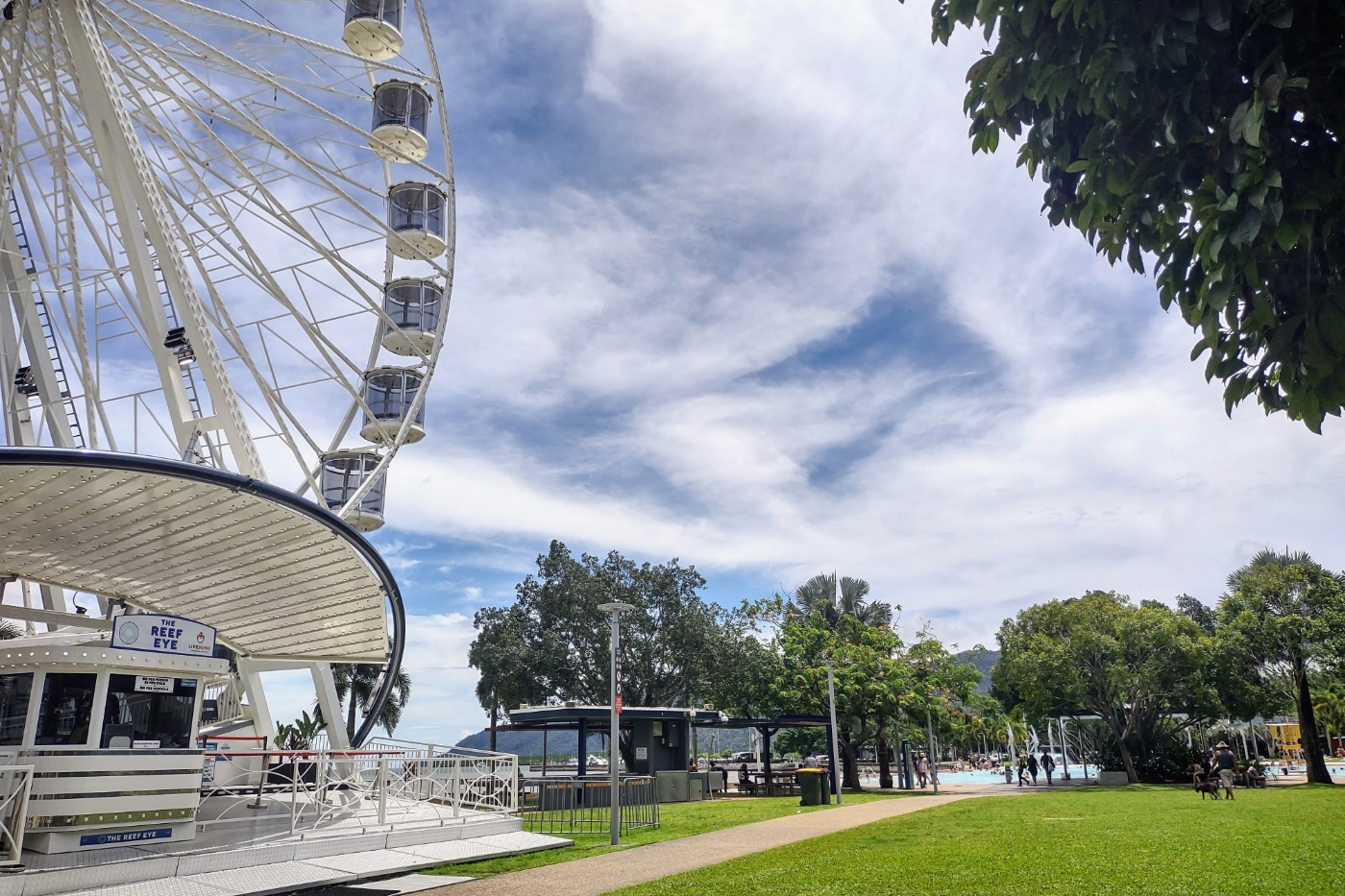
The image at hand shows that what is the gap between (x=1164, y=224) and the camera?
503cm

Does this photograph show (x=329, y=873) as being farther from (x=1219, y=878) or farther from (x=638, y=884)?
(x=1219, y=878)

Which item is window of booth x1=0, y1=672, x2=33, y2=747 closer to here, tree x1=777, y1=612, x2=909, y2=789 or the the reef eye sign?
the the reef eye sign

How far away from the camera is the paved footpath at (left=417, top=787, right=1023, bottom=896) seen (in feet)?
38.4

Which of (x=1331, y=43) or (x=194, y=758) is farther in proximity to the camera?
(x=194, y=758)

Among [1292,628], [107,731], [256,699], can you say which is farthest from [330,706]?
[1292,628]

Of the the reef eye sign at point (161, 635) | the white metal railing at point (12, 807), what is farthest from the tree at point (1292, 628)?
the white metal railing at point (12, 807)

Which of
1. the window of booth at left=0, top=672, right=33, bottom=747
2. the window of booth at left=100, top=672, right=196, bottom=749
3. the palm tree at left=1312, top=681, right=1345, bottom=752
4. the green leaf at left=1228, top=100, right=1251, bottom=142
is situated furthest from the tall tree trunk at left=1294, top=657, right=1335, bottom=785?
the window of booth at left=0, top=672, right=33, bottom=747

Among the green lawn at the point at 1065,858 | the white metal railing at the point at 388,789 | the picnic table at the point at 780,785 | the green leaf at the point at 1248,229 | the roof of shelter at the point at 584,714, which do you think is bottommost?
the picnic table at the point at 780,785

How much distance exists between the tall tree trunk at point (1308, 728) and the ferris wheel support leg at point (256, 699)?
3406cm

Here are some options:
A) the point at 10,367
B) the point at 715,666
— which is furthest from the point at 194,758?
the point at 715,666

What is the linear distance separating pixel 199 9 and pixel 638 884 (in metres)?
18.3

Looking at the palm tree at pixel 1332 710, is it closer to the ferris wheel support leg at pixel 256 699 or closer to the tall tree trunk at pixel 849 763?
the tall tree trunk at pixel 849 763

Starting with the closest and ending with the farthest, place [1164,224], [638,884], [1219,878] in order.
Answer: [1164,224] < [1219,878] < [638,884]

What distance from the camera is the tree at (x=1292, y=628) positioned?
3353cm
